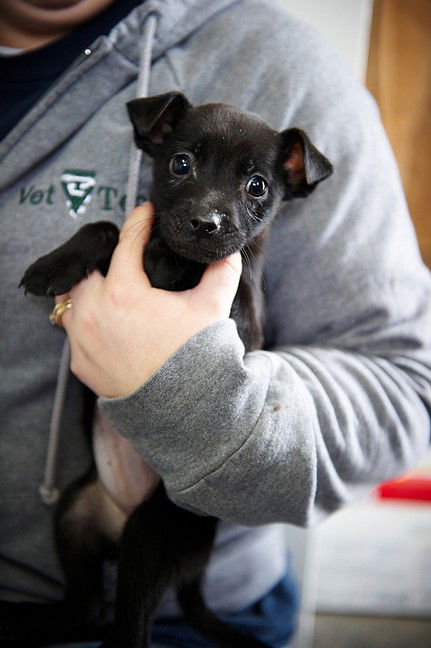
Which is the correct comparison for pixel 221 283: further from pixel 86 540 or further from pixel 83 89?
pixel 86 540

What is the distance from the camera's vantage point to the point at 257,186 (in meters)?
1.09

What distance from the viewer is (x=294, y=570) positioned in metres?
1.97

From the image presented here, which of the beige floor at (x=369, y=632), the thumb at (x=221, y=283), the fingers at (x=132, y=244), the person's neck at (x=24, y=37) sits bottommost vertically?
the beige floor at (x=369, y=632)

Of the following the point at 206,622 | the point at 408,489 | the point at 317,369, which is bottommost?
the point at 408,489

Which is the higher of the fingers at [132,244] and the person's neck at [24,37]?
the person's neck at [24,37]

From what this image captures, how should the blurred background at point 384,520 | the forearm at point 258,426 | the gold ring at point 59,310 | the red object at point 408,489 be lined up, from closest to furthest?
1. the forearm at point 258,426
2. the gold ring at point 59,310
3. the blurred background at point 384,520
4. the red object at point 408,489

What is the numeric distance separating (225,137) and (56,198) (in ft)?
1.06

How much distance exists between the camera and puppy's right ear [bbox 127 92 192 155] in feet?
3.19

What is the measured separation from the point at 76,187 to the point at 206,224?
28cm

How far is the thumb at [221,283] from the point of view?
3.11ft

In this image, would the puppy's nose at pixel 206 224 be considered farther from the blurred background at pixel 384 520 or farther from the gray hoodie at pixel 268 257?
the blurred background at pixel 384 520

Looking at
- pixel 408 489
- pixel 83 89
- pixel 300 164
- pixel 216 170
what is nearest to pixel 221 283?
pixel 216 170

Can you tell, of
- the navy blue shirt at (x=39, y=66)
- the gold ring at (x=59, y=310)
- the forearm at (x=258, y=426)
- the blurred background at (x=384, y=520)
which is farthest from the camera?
the blurred background at (x=384, y=520)

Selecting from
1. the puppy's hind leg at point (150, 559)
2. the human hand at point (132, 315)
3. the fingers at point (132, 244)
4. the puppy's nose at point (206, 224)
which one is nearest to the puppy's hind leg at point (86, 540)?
the puppy's hind leg at point (150, 559)
